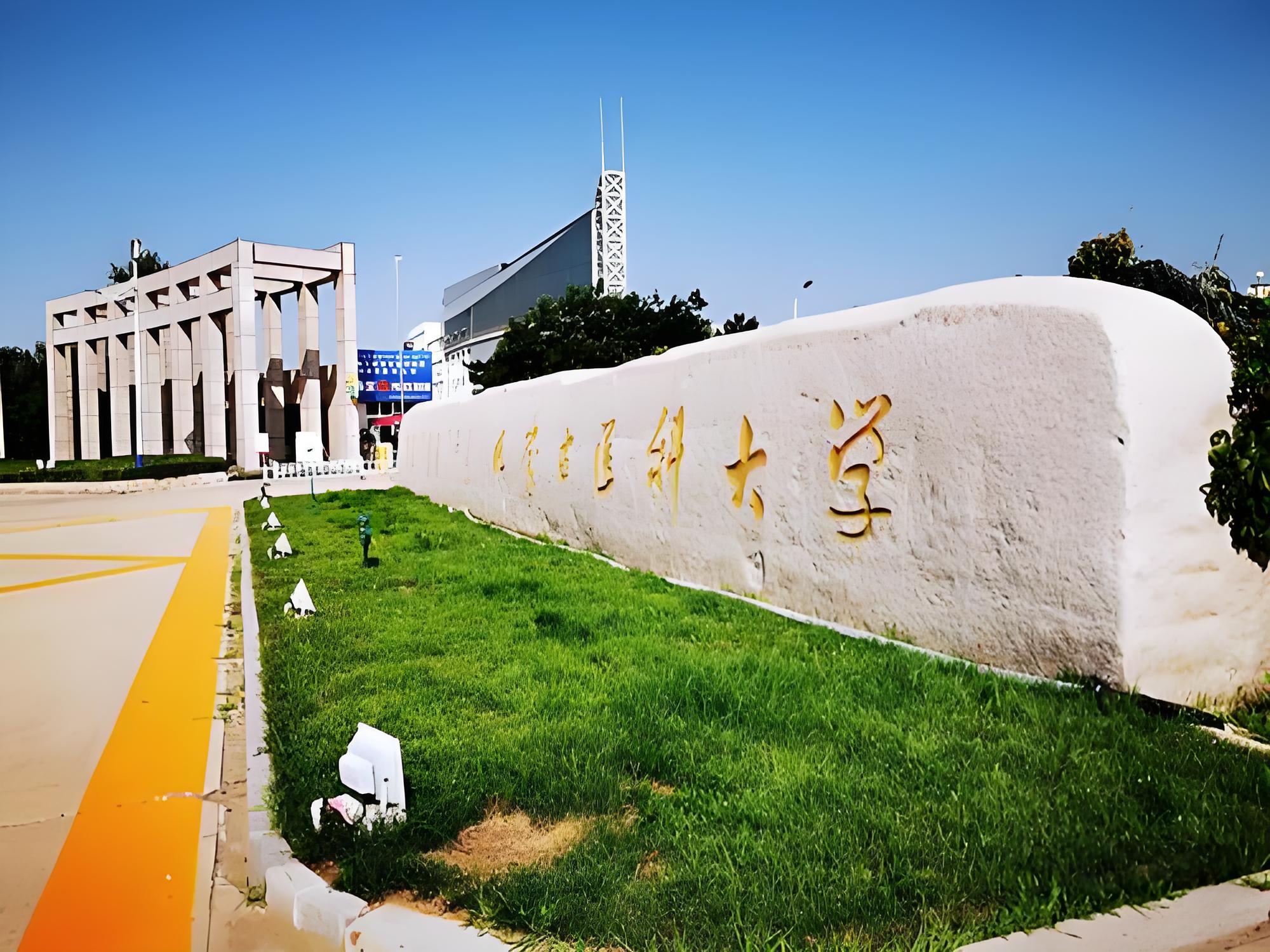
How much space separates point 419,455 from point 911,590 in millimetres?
17431

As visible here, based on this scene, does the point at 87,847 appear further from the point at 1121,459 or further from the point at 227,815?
the point at 1121,459

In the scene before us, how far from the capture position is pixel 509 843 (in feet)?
11.5

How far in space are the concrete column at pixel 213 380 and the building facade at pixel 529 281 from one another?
10.8 meters

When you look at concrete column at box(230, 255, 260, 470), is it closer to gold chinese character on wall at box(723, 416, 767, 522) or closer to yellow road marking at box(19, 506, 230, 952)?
yellow road marking at box(19, 506, 230, 952)

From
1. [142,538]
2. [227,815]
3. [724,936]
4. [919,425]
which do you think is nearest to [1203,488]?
[919,425]

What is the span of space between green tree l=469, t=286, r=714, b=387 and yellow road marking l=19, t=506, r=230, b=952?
26715 mm

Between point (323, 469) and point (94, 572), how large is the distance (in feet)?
83.0

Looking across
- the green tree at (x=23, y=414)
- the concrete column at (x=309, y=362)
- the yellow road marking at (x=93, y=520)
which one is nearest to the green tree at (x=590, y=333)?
the concrete column at (x=309, y=362)

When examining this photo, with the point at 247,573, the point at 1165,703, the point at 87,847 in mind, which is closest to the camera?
the point at 87,847

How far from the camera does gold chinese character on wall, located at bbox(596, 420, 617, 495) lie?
33.9 feet

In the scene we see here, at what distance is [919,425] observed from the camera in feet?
19.0

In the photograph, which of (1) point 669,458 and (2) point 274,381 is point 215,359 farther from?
(1) point 669,458

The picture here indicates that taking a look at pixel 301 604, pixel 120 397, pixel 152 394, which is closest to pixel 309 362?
pixel 152 394

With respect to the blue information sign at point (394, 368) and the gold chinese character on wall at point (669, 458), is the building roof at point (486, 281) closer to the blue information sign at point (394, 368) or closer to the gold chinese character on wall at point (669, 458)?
the blue information sign at point (394, 368)
